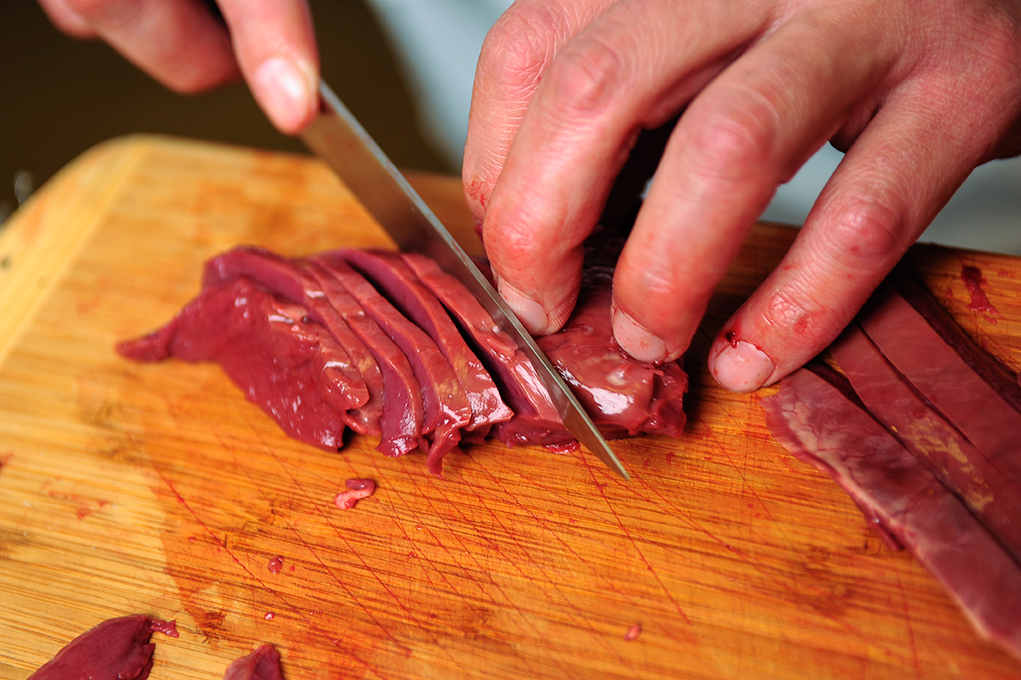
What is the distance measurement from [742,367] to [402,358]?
4.34ft

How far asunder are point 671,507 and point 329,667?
Answer: 1.32 metres

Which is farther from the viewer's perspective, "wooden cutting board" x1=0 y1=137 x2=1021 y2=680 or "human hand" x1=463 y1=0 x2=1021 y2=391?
"wooden cutting board" x1=0 y1=137 x2=1021 y2=680

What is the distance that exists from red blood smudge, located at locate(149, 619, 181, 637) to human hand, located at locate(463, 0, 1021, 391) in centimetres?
167

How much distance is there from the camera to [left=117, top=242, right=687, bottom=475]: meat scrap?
277 cm

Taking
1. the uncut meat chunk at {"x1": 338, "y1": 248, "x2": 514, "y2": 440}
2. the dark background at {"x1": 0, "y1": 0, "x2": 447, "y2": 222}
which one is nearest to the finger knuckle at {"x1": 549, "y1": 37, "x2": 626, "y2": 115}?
the uncut meat chunk at {"x1": 338, "y1": 248, "x2": 514, "y2": 440}

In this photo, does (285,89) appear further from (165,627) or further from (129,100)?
(129,100)

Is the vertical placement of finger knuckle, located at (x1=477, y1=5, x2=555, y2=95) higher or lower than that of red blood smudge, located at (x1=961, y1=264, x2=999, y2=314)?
higher

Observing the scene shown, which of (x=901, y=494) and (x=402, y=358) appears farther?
(x=402, y=358)

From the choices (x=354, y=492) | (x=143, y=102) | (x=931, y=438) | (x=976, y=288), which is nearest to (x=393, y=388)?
(x=354, y=492)

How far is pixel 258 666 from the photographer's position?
246 centimetres

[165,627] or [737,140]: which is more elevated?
[737,140]

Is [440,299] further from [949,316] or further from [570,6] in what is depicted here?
[949,316]

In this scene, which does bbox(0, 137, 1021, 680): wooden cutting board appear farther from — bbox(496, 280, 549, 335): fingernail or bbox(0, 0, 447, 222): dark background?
bbox(0, 0, 447, 222): dark background

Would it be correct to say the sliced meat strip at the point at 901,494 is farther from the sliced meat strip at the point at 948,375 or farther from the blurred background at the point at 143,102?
the blurred background at the point at 143,102
